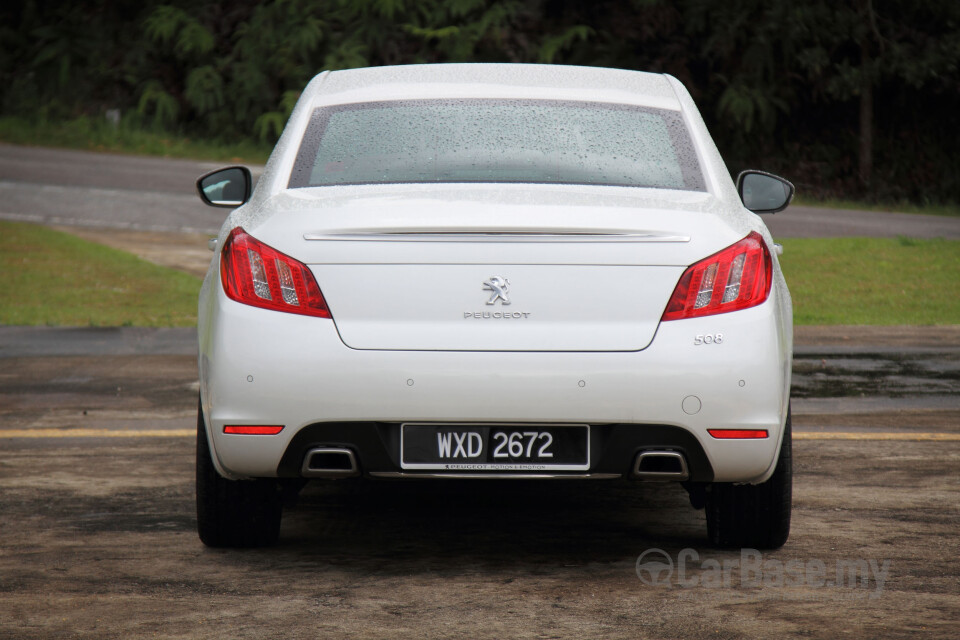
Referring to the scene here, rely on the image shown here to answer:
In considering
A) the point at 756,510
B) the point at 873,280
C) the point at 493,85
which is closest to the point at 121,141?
the point at 873,280

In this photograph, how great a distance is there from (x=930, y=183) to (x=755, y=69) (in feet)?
14.5

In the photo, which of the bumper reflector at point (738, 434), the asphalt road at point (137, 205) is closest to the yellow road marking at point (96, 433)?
the bumper reflector at point (738, 434)

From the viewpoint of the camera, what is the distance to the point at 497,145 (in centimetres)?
489

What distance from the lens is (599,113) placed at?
5117 mm

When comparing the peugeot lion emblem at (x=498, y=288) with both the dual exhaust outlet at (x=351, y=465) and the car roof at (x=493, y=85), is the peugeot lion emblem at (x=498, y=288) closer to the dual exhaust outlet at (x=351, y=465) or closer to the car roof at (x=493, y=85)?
the dual exhaust outlet at (x=351, y=465)

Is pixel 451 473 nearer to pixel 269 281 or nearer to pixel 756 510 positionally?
pixel 269 281

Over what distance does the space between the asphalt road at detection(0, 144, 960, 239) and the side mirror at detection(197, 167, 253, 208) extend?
14312 mm

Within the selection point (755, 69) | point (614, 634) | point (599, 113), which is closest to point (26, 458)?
point (599, 113)

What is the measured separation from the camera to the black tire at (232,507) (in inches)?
187

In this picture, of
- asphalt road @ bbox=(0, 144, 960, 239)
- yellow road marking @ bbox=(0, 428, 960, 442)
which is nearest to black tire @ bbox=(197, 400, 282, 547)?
yellow road marking @ bbox=(0, 428, 960, 442)

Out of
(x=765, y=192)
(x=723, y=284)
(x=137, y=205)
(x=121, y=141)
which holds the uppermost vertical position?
(x=723, y=284)

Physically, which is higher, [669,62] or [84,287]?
[84,287]

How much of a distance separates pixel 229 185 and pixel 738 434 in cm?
244

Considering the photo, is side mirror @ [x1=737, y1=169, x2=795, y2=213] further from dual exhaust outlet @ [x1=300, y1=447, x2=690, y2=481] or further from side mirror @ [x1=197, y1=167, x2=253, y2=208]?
side mirror @ [x1=197, y1=167, x2=253, y2=208]
